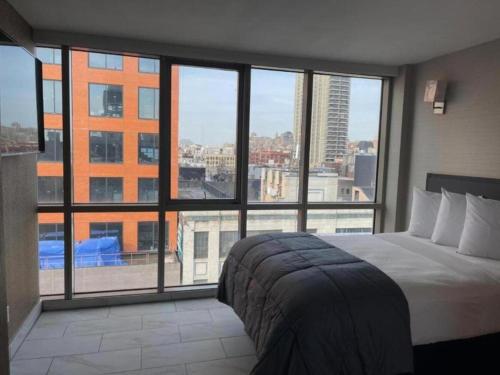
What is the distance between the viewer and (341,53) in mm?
3705

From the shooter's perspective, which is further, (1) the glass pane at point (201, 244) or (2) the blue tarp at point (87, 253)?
(1) the glass pane at point (201, 244)

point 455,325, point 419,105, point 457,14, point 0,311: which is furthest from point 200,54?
point 455,325

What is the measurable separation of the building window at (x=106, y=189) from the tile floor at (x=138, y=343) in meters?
1.09

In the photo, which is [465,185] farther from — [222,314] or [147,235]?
A: [147,235]

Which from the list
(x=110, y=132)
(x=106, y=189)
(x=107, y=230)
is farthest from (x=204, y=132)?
(x=107, y=230)

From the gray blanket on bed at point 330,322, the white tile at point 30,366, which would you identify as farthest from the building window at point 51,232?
the gray blanket on bed at point 330,322

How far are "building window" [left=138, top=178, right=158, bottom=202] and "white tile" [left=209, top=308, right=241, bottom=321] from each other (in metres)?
1.28

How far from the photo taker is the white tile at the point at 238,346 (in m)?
2.86

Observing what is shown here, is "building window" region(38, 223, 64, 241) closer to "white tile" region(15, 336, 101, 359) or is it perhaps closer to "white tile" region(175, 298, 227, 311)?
"white tile" region(15, 336, 101, 359)

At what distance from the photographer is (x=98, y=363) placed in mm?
2664

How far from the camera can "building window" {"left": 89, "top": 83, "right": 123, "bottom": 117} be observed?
11.6ft

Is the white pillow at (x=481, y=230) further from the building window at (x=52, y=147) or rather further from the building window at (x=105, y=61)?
the building window at (x=52, y=147)

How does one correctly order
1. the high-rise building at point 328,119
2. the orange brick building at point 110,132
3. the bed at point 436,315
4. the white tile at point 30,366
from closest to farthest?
1. the bed at point 436,315
2. the white tile at point 30,366
3. the orange brick building at point 110,132
4. the high-rise building at point 328,119

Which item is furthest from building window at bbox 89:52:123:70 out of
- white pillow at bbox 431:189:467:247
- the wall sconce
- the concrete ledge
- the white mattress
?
white pillow at bbox 431:189:467:247
